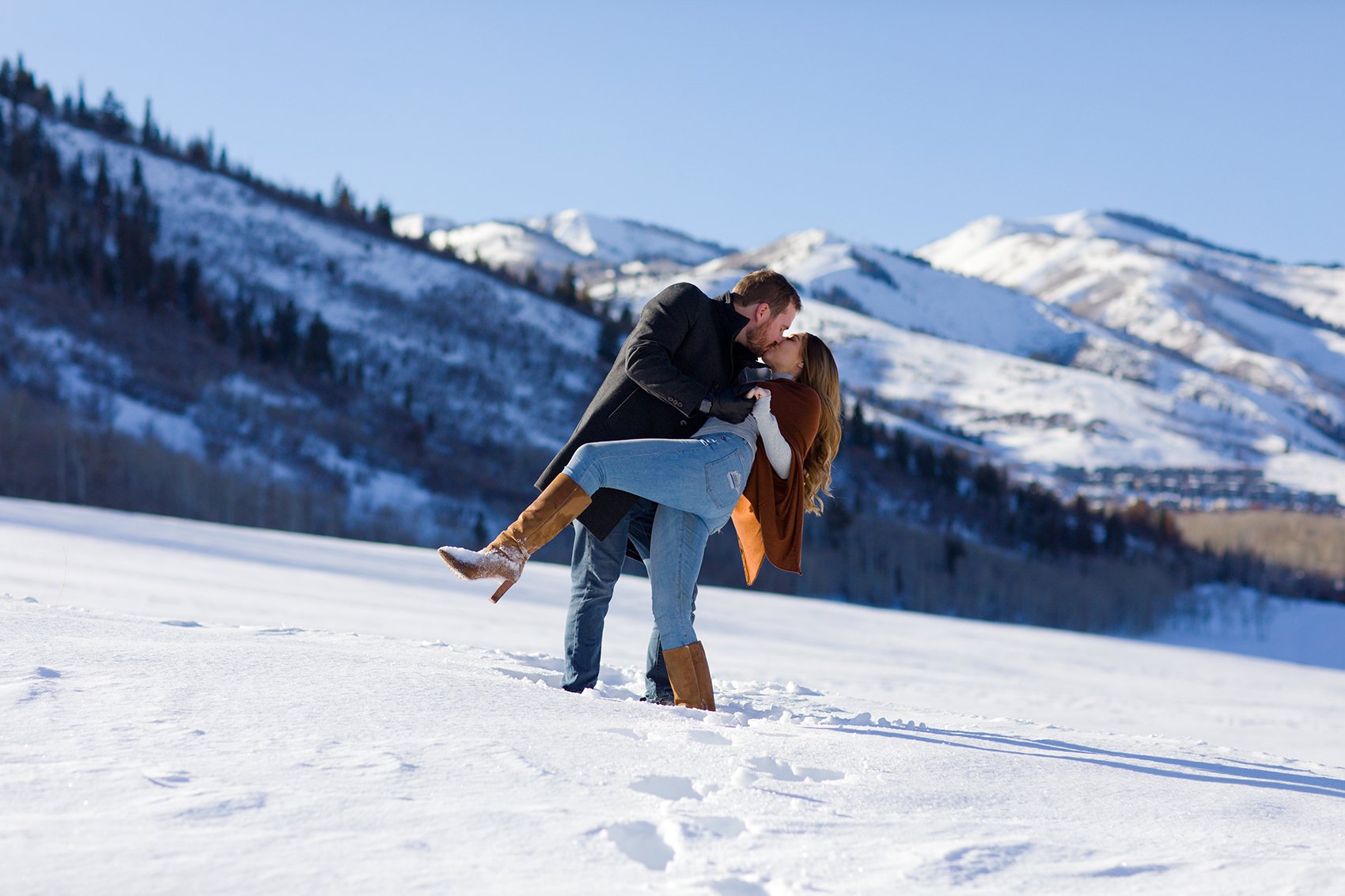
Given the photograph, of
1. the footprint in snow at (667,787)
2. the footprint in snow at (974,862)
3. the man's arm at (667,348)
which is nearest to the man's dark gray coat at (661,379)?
the man's arm at (667,348)

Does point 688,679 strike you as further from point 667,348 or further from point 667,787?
point 667,787

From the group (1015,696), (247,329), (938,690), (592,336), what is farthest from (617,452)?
(592,336)

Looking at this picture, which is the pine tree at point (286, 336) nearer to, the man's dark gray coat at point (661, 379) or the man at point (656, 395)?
the man at point (656, 395)

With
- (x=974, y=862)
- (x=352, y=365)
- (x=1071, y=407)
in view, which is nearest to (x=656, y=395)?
(x=974, y=862)

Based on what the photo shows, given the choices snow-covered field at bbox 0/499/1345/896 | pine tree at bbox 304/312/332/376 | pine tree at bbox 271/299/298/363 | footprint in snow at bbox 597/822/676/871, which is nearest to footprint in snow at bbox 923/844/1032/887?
snow-covered field at bbox 0/499/1345/896

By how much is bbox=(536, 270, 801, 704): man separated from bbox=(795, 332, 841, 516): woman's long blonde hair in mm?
184

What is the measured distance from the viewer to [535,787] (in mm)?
2549

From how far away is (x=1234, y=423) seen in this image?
15088 cm

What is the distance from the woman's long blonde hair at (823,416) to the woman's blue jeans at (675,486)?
429 millimetres

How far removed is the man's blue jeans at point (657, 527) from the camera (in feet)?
13.4

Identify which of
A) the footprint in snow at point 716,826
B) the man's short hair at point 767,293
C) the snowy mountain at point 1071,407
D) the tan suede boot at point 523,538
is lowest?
the footprint in snow at point 716,826

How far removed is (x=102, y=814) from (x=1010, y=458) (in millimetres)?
123114

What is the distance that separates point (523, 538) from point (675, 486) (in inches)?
24.3

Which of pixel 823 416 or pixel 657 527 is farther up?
pixel 823 416
